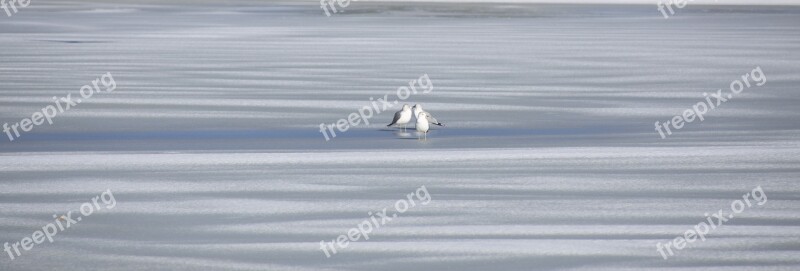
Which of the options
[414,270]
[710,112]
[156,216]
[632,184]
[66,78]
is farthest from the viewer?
[66,78]

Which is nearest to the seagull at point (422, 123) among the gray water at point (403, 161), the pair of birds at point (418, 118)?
the pair of birds at point (418, 118)

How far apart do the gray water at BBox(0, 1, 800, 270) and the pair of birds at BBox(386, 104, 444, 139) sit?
0.16 metres

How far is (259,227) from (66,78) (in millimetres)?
11083

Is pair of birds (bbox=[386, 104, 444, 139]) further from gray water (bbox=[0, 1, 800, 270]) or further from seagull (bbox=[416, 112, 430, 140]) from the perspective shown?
gray water (bbox=[0, 1, 800, 270])

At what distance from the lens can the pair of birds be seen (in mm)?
11785

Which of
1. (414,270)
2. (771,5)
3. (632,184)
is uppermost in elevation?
Answer: (771,5)

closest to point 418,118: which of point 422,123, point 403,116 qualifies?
point 422,123

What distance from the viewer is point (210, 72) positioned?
1914 centimetres

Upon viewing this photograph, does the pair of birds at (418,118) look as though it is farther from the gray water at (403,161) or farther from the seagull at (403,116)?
the gray water at (403,161)

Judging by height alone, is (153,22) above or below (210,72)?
above

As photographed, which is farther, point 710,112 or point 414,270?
point 710,112

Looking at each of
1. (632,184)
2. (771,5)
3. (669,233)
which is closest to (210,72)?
(632,184)

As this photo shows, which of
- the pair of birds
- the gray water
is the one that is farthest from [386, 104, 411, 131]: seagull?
the gray water

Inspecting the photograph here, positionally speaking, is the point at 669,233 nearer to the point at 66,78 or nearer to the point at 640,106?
the point at 640,106
